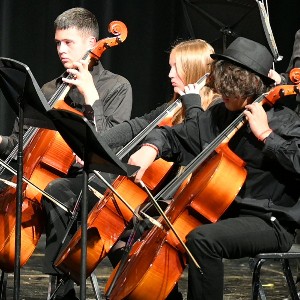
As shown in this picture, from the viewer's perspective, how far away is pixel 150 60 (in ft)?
21.5

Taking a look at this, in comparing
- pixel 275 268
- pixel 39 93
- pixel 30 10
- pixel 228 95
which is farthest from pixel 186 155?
pixel 30 10

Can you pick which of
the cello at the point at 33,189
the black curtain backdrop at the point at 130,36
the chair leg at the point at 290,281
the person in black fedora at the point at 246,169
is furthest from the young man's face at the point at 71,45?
the black curtain backdrop at the point at 130,36

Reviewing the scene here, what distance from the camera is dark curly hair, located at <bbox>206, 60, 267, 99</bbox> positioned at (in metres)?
3.48

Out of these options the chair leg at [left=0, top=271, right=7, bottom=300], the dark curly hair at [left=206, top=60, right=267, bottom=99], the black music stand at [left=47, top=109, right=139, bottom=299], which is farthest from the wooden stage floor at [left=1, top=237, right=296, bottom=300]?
the black music stand at [left=47, top=109, right=139, bottom=299]

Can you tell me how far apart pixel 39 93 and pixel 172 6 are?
3502 mm

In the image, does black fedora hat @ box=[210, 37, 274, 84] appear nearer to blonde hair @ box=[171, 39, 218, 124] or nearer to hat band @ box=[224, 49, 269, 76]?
hat band @ box=[224, 49, 269, 76]

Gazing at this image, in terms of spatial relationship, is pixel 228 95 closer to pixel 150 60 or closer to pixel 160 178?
pixel 160 178

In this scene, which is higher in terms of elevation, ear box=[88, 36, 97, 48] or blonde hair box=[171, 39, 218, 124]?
blonde hair box=[171, 39, 218, 124]

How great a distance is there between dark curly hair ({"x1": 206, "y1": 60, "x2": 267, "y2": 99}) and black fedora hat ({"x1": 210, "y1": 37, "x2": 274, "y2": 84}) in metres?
0.02

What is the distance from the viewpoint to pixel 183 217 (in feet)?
11.2

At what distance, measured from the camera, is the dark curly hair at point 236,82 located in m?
3.48

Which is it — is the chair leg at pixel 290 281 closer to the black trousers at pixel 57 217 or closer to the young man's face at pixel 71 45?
the black trousers at pixel 57 217

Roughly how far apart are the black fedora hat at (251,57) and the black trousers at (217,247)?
59 centimetres

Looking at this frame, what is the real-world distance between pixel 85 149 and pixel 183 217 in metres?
0.59
